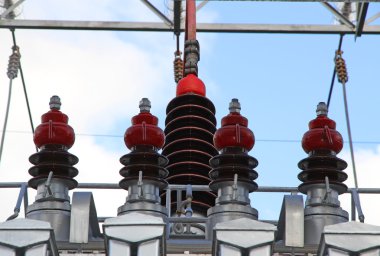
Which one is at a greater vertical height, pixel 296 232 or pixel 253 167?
pixel 253 167

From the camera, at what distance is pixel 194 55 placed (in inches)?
787

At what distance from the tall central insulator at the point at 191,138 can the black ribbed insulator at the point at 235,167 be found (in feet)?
6.70

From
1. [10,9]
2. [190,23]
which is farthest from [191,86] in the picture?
[10,9]

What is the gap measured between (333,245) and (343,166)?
3890 millimetres

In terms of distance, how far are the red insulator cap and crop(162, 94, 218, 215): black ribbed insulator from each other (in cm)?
18

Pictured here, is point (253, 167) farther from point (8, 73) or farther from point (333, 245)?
point (8, 73)

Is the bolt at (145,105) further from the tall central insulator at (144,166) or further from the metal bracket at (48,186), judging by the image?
the metal bracket at (48,186)

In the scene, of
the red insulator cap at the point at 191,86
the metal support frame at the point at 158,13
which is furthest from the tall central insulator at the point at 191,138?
the metal support frame at the point at 158,13

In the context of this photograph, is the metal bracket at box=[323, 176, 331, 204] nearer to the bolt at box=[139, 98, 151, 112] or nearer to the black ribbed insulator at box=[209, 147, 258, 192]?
the black ribbed insulator at box=[209, 147, 258, 192]

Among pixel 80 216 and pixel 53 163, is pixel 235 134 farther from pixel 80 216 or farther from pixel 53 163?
pixel 53 163

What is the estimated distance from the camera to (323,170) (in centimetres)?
1589

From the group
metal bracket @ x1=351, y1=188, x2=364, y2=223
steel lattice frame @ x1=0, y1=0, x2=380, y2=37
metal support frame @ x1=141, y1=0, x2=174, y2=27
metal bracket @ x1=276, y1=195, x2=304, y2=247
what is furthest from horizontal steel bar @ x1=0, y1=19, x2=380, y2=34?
metal bracket @ x1=276, y1=195, x2=304, y2=247

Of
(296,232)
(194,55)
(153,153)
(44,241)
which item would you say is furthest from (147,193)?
(194,55)

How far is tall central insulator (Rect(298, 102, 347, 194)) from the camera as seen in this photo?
15.9 m
